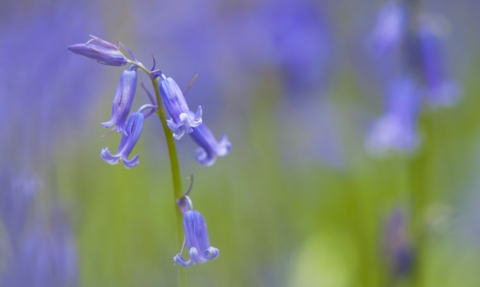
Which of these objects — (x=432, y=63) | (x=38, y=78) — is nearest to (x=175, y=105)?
(x=38, y=78)

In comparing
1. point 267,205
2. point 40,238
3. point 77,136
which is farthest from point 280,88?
point 40,238

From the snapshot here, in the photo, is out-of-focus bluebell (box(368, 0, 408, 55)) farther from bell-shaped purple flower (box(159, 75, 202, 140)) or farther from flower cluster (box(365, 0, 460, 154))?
bell-shaped purple flower (box(159, 75, 202, 140))

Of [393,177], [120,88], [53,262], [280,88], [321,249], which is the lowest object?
[53,262]

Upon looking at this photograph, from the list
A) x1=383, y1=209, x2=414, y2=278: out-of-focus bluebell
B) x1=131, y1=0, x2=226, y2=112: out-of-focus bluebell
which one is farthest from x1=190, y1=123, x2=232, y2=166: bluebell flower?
x1=131, y1=0, x2=226, y2=112: out-of-focus bluebell

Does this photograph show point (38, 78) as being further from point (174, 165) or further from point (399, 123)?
point (399, 123)

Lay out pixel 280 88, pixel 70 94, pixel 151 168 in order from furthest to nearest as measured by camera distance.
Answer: pixel 280 88, pixel 151 168, pixel 70 94

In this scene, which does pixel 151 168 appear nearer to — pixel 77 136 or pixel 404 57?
pixel 77 136
